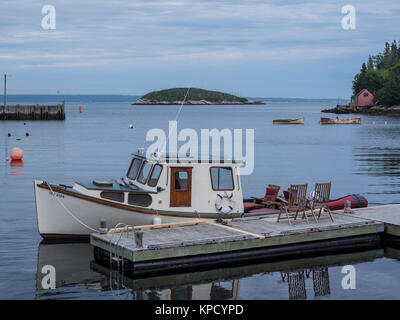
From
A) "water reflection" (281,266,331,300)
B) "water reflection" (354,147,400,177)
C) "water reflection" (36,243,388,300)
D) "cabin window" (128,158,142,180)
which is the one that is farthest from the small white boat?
"water reflection" (354,147,400,177)

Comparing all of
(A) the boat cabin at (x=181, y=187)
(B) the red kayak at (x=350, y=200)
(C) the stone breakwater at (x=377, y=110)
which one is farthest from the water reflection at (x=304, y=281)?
(C) the stone breakwater at (x=377, y=110)

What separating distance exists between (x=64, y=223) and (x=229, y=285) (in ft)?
19.5

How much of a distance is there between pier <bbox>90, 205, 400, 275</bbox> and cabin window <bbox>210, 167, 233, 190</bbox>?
1102 mm

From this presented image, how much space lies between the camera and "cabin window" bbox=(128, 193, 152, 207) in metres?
18.4

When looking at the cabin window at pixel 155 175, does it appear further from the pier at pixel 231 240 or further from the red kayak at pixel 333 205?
the red kayak at pixel 333 205

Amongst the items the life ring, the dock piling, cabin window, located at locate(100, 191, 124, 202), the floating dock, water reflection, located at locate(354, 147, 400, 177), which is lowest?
water reflection, located at locate(354, 147, 400, 177)

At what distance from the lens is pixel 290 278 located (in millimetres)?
16250

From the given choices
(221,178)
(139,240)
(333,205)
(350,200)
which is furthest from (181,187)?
(350,200)

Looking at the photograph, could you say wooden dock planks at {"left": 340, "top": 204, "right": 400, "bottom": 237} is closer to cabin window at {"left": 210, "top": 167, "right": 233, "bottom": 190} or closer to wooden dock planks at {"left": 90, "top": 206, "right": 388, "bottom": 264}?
wooden dock planks at {"left": 90, "top": 206, "right": 388, "bottom": 264}

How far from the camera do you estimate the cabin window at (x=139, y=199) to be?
723 inches

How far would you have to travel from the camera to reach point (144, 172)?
1898cm

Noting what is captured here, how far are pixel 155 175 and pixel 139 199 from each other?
863 millimetres

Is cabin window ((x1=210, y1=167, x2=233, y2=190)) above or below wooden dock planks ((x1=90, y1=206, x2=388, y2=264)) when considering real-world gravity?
above

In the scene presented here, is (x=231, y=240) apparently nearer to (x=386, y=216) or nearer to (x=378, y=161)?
(x=386, y=216)
